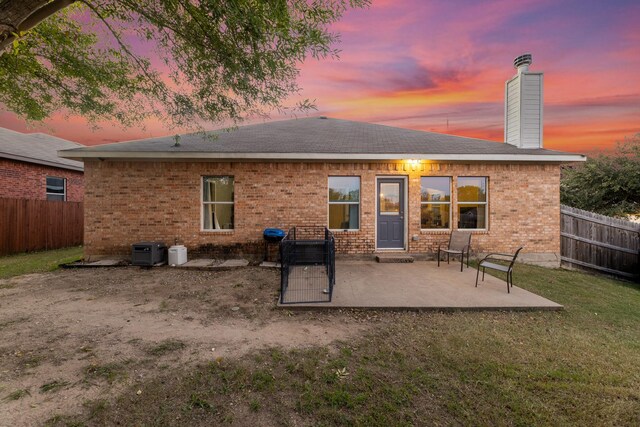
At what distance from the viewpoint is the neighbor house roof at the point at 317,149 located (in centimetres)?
788

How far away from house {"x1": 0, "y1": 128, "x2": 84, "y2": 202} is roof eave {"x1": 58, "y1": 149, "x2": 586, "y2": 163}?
20.7ft

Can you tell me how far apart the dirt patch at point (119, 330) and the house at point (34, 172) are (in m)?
8.74

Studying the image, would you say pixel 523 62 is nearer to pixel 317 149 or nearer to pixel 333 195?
pixel 317 149

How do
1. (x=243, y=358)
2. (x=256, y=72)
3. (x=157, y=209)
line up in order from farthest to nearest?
(x=157, y=209)
(x=256, y=72)
(x=243, y=358)

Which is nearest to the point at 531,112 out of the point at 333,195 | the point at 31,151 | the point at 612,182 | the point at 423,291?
the point at 333,195

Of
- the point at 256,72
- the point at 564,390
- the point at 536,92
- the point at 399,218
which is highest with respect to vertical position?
the point at 536,92

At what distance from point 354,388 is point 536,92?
11.5 metres

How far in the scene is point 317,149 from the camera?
26.7ft

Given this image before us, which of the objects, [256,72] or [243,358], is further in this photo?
[256,72]

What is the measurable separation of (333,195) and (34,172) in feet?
48.9

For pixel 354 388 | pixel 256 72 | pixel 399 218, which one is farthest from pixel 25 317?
pixel 399 218

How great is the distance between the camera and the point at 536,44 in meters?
9.51

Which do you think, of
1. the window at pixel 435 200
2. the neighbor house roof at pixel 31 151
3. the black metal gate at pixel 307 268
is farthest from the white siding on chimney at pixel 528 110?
the neighbor house roof at pixel 31 151

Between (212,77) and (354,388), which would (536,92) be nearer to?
(212,77)
